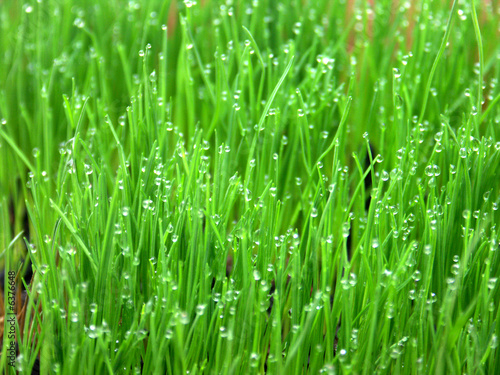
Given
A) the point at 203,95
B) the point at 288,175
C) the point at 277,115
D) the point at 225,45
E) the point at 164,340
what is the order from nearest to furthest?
the point at 164,340 < the point at 277,115 < the point at 288,175 < the point at 203,95 < the point at 225,45

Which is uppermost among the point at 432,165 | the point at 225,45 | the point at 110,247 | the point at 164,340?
the point at 225,45

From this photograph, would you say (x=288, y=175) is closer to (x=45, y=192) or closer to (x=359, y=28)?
(x=45, y=192)

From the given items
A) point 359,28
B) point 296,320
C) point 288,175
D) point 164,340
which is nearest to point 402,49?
point 359,28

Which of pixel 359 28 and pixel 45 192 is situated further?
pixel 359 28

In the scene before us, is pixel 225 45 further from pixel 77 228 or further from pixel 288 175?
pixel 77 228

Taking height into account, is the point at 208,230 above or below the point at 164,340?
above

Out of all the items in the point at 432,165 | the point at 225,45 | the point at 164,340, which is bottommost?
the point at 164,340

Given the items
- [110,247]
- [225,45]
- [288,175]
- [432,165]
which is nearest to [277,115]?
[288,175]

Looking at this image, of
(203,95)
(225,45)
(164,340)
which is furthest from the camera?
(225,45)

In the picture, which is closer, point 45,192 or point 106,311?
point 106,311
